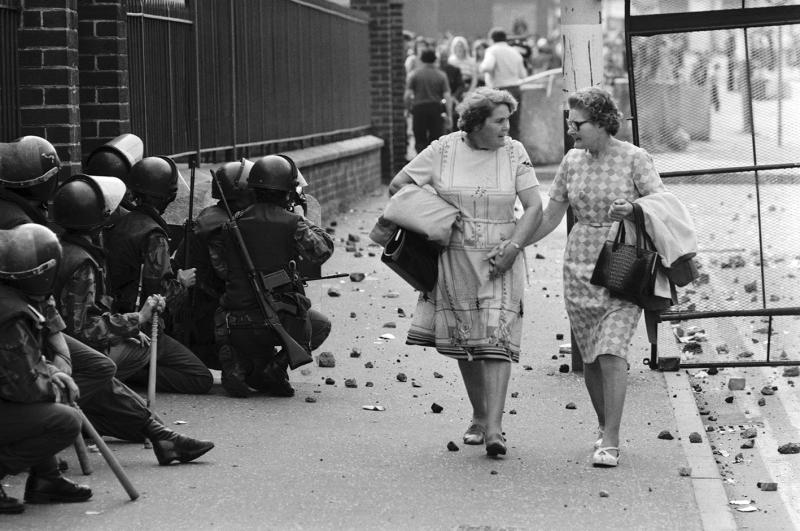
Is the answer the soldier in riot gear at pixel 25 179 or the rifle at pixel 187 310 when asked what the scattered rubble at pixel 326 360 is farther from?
the soldier in riot gear at pixel 25 179

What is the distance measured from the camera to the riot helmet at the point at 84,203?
6.41 meters

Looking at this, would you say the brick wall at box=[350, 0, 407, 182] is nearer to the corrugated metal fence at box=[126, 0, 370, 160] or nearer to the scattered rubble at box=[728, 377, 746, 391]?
the corrugated metal fence at box=[126, 0, 370, 160]

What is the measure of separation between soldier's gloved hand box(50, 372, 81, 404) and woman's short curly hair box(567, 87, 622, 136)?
2.65m

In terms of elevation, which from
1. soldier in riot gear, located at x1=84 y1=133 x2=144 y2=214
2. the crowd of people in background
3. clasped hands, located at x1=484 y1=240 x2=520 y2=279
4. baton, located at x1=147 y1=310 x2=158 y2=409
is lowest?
baton, located at x1=147 y1=310 x2=158 y2=409

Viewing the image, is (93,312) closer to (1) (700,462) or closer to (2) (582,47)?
(1) (700,462)

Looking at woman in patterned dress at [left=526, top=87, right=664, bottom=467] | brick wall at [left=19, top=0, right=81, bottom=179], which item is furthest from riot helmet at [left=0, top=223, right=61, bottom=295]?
brick wall at [left=19, top=0, right=81, bottom=179]

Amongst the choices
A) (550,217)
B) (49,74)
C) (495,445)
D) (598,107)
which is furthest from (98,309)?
(49,74)

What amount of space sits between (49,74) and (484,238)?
11.2ft

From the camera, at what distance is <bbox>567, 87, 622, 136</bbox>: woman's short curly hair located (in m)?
6.88

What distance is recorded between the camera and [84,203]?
21.1 ft

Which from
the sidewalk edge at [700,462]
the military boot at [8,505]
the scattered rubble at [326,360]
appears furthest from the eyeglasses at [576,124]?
the scattered rubble at [326,360]

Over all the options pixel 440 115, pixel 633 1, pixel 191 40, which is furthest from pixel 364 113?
pixel 633 1

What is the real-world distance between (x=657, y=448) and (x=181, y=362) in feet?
8.71

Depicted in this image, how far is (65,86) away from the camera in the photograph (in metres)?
9.10
